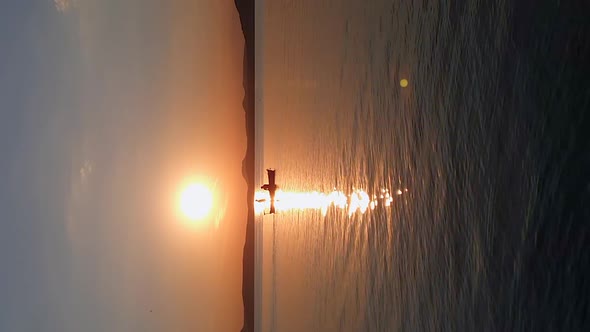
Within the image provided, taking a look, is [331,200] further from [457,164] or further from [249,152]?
[249,152]

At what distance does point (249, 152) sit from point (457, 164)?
1191 millimetres

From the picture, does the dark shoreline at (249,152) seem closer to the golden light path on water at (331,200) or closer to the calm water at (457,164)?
the golden light path on water at (331,200)

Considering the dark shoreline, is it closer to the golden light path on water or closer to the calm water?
the golden light path on water

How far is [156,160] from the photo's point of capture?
111 cm

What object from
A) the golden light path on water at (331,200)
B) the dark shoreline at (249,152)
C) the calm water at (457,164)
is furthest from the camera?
the dark shoreline at (249,152)

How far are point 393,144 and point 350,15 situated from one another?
0.58 ft

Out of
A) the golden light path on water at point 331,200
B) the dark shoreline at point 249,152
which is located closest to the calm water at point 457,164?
the golden light path on water at point 331,200

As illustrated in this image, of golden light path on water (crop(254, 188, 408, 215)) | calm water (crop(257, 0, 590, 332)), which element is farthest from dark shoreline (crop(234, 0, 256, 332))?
calm water (crop(257, 0, 590, 332))

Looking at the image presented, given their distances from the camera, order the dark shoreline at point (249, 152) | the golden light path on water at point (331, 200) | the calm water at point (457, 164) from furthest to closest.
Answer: the dark shoreline at point (249, 152)
the golden light path on water at point (331, 200)
the calm water at point (457, 164)

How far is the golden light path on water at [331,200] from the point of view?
39 centimetres

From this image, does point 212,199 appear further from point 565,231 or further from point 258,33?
point 565,231

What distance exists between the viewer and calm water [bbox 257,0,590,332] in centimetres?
17

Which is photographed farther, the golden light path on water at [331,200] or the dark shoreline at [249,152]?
the dark shoreline at [249,152]

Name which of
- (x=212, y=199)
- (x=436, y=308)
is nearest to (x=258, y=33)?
(x=212, y=199)
